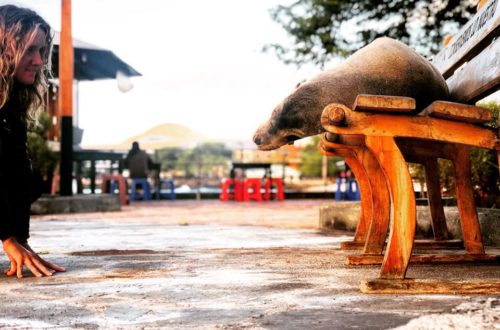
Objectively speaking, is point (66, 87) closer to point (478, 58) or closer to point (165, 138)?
point (478, 58)

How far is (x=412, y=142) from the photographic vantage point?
2787 millimetres

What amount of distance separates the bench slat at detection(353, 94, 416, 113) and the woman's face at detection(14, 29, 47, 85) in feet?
4.81

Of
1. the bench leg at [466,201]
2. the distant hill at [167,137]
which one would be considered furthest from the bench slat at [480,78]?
the distant hill at [167,137]

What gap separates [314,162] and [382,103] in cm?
1753

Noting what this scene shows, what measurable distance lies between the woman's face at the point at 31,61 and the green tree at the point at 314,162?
17129 millimetres

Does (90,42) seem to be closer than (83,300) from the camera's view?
No

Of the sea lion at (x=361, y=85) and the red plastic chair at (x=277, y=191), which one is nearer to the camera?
the sea lion at (x=361, y=85)

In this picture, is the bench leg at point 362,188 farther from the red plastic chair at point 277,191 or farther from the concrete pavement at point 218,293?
the red plastic chair at point 277,191

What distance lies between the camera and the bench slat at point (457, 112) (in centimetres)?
215

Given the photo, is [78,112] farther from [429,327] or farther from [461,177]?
[429,327]

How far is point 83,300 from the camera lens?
78.5 inches

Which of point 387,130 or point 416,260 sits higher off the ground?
point 387,130

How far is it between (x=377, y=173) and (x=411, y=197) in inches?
33.9

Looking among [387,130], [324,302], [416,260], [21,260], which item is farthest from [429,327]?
[21,260]
